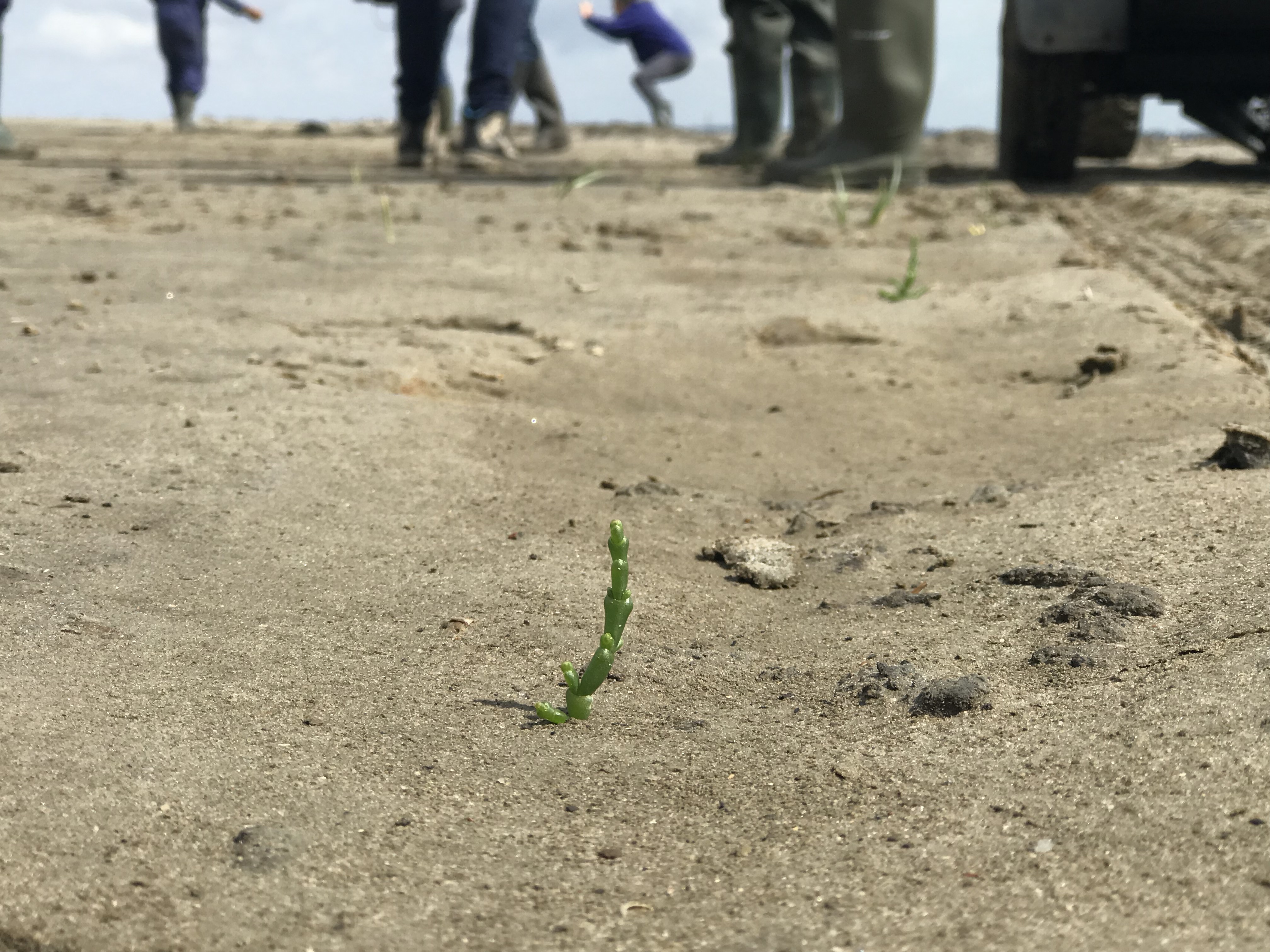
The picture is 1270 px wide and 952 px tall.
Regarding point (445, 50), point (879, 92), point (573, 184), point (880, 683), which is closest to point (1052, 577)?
point (880, 683)

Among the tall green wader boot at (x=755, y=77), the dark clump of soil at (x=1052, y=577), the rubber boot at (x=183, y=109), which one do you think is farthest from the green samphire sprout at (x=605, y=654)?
the rubber boot at (x=183, y=109)

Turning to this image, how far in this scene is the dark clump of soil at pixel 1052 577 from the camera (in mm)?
1375

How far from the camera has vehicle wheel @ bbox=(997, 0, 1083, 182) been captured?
5.26m

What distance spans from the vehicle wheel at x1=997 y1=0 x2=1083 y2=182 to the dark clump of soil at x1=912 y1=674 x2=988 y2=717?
4526 millimetres

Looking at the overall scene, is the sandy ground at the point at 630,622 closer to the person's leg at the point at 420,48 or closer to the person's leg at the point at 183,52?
the person's leg at the point at 420,48

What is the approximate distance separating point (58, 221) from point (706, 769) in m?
3.43

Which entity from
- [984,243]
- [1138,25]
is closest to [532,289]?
[984,243]

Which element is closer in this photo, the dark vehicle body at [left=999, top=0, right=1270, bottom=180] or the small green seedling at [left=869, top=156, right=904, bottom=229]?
the small green seedling at [left=869, top=156, right=904, bottom=229]

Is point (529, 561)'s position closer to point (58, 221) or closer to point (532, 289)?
point (532, 289)

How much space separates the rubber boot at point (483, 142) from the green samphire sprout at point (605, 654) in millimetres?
5337

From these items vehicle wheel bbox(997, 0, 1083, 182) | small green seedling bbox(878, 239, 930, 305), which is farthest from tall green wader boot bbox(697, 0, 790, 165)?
small green seedling bbox(878, 239, 930, 305)

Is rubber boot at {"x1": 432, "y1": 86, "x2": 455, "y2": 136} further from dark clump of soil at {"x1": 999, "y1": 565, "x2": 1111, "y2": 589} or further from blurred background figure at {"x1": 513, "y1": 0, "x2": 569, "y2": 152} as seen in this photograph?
dark clump of soil at {"x1": 999, "y1": 565, "x2": 1111, "y2": 589}

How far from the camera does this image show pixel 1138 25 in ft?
16.3

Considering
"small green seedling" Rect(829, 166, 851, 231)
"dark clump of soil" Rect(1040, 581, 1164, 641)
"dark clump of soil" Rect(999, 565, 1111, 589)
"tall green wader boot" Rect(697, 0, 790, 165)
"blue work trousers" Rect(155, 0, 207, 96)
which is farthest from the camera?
"blue work trousers" Rect(155, 0, 207, 96)
